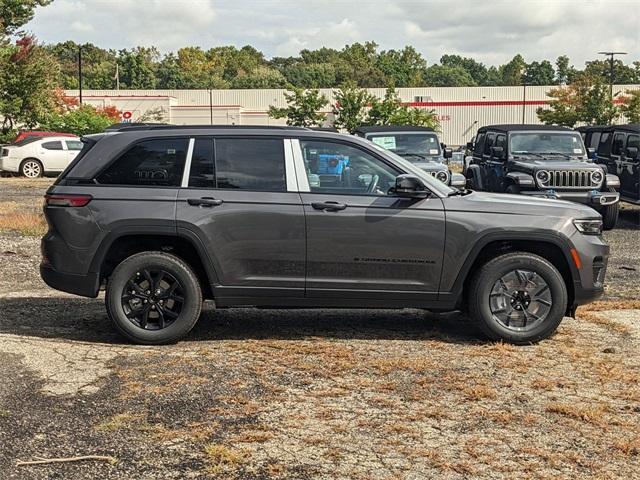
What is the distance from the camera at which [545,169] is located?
14352 millimetres

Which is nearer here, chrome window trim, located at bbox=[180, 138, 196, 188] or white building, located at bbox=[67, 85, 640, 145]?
chrome window trim, located at bbox=[180, 138, 196, 188]

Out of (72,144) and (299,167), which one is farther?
(72,144)

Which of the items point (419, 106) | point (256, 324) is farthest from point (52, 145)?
point (419, 106)

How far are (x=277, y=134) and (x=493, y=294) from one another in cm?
216

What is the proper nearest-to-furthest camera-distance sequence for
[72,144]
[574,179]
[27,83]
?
[574,179], [72,144], [27,83]

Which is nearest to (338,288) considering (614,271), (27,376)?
(27,376)

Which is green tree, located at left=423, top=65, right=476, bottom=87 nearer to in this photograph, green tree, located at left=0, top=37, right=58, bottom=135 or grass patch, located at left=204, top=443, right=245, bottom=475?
Result: green tree, located at left=0, top=37, right=58, bottom=135

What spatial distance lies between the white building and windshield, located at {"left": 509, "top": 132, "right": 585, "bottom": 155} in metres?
53.1

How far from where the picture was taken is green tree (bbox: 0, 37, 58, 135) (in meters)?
36.5

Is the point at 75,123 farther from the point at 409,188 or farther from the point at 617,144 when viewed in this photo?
the point at 409,188

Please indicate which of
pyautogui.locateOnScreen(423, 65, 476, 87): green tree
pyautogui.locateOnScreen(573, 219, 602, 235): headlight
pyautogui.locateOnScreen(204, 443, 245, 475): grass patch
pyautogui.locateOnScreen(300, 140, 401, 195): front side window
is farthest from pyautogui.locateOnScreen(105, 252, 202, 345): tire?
pyautogui.locateOnScreen(423, 65, 476, 87): green tree

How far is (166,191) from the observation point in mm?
6719

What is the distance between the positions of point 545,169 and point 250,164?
8.72m

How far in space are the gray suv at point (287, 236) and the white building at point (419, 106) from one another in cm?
6151
